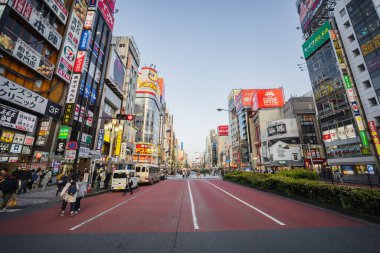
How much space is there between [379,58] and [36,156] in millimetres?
46879

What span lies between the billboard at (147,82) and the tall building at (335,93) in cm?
5849

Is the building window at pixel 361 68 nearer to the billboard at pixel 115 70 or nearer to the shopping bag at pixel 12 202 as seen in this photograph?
the billboard at pixel 115 70

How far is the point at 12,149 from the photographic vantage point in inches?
640

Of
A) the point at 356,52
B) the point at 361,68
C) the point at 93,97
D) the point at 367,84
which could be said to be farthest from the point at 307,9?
the point at 93,97

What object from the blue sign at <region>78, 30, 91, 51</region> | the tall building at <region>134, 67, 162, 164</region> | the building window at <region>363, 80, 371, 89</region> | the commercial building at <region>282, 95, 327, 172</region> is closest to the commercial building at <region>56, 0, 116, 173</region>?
the blue sign at <region>78, 30, 91, 51</region>

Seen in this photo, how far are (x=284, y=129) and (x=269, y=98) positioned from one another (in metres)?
18.2

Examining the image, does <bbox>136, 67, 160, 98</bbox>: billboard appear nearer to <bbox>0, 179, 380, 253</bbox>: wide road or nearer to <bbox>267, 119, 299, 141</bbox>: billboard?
<bbox>267, 119, 299, 141</bbox>: billboard

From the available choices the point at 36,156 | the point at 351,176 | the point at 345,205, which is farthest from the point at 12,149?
the point at 351,176

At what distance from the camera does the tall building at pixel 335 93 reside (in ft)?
93.1

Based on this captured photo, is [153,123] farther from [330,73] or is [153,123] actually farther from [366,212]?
[366,212]

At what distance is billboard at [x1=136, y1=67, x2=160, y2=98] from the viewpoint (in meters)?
77.7

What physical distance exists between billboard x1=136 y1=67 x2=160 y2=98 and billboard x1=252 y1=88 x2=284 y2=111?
146 ft

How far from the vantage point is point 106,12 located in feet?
111

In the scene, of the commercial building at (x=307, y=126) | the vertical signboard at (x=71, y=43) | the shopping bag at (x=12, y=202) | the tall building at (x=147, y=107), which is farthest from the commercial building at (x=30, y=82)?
the commercial building at (x=307, y=126)
